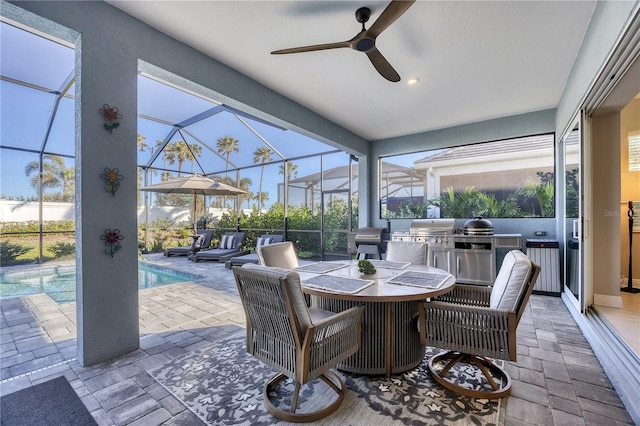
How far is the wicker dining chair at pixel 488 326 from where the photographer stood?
5.74ft

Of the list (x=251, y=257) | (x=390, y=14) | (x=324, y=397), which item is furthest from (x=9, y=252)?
(x=390, y=14)

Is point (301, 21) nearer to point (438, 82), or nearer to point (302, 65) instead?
point (302, 65)

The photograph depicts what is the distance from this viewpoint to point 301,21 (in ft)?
8.38

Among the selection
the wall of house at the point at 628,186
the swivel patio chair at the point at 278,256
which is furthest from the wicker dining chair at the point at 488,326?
the wall of house at the point at 628,186

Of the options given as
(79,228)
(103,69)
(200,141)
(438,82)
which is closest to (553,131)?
(438,82)

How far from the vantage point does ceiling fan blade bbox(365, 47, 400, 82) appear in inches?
94.4

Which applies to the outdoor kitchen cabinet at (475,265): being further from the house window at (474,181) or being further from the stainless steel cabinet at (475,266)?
the house window at (474,181)

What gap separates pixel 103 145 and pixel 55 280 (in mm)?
5104

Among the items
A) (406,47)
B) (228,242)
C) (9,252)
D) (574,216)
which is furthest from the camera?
(228,242)

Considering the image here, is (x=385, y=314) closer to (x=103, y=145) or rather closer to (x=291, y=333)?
(x=291, y=333)

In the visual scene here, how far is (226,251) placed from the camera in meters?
8.24

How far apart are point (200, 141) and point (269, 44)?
6.97 meters

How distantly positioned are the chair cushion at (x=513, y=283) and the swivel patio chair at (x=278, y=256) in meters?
1.93

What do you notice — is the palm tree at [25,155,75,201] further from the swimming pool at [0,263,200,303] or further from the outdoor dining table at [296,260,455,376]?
the outdoor dining table at [296,260,455,376]
